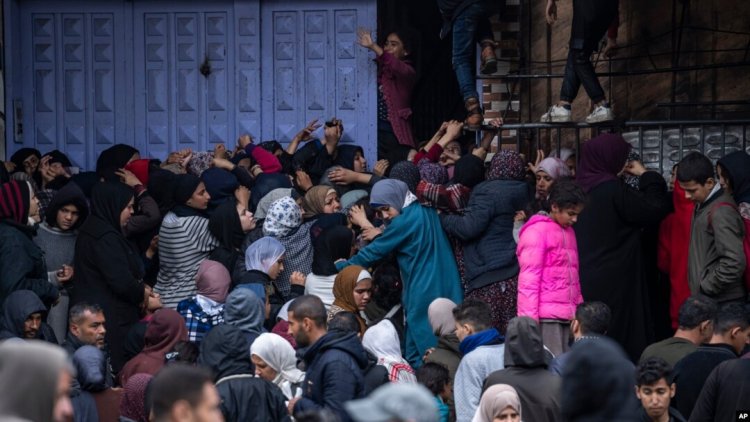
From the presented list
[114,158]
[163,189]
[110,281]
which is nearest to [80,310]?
[110,281]

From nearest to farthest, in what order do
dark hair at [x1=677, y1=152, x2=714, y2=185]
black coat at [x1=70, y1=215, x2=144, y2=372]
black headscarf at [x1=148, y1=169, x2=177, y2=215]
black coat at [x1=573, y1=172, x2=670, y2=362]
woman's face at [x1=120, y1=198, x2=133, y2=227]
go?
dark hair at [x1=677, y1=152, x2=714, y2=185] → black coat at [x1=573, y1=172, x2=670, y2=362] → black coat at [x1=70, y1=215, x2=144, y2=372] → woman's face at [x1=120, y1=198, x2=133, y2=227] → black headscarf at [x1=148, y1=169, x2=177, y2=215]

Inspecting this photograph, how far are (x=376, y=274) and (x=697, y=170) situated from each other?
2.40 metres

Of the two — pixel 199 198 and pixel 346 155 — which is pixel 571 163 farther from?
pixel 199 198

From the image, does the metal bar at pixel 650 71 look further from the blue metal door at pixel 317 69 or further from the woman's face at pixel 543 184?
the blue metal door at pixel 317 69

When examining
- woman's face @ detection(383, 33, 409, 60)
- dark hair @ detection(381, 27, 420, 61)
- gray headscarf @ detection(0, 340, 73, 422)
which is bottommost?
gray headscarf @ detection(0, 340, 73, 422)

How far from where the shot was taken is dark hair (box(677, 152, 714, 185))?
11.0 metres

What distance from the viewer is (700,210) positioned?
36.5ft

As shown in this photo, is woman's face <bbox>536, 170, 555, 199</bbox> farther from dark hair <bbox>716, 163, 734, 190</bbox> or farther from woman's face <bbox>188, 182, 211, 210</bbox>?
woman's face <bbox>188, 182, 211, 210</bbox>

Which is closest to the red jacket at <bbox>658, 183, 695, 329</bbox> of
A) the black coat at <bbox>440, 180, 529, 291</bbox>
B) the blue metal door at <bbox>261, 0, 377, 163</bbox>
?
the black coat at <bbox>440, 180, 529, 291</bbox>

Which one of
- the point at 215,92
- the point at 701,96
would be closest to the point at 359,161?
the point at 215,92

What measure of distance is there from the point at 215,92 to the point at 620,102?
3.83m

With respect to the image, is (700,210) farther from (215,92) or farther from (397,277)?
(215,92)

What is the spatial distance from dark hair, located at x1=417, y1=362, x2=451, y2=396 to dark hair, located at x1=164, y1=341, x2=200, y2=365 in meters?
1.40

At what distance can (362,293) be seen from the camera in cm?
1123
